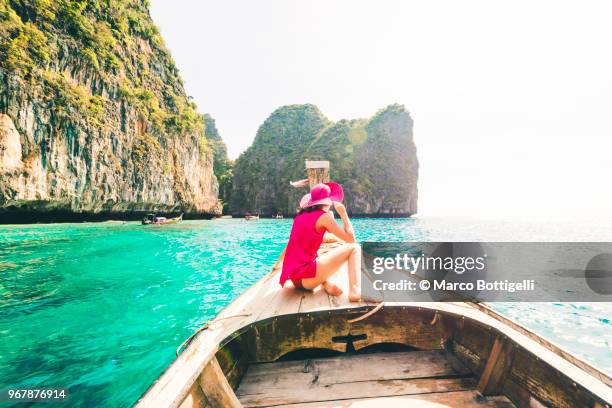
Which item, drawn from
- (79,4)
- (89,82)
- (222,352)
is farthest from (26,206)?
(222,352)

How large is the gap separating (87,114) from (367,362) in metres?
31.1

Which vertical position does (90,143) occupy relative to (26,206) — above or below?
above

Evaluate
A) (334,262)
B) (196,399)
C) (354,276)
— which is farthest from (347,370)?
(196,399)

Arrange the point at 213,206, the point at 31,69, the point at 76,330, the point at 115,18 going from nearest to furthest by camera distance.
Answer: the point at 76,330, the point at 31,69, the point at 115,18, the point at 213,206

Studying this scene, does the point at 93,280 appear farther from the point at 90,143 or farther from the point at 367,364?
the point at 90,143

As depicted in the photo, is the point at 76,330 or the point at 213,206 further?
the point at 213,206

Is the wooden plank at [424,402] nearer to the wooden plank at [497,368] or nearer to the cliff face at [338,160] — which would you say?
the wooden plank at [497,368]

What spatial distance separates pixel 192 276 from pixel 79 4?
3329cm

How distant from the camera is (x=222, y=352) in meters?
2.03

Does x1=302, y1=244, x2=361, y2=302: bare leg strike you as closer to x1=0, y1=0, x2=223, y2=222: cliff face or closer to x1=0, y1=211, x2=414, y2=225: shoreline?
x1=0, y1=0, x2=223, y2=222: cliff face

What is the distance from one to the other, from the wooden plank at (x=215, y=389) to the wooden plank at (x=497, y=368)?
72.9 inches

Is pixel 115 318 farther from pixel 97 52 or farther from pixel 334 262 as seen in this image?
pixel 97 52

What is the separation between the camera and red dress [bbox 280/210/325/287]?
269 centimetres

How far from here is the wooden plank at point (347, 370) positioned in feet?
7.07
